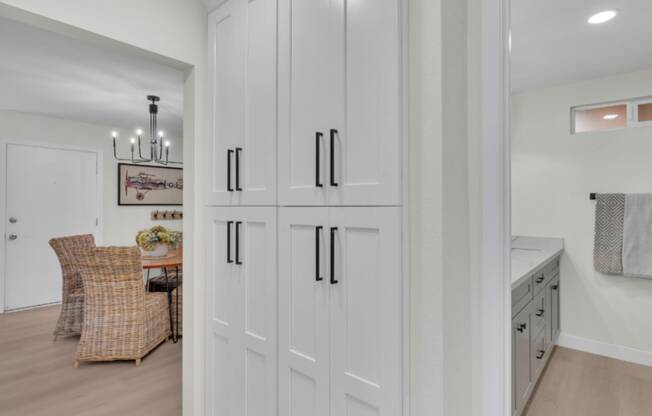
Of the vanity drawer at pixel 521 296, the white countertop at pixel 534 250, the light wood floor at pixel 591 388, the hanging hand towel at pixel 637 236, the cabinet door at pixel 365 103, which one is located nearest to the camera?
the cabinet door at pixel 365 103

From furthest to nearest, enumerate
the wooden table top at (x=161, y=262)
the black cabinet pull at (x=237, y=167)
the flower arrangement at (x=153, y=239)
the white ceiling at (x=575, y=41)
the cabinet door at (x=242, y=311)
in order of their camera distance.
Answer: the flower arrangement at (x=153, y=239) < the wooden table top at (x=161, y=262) < the white ceiling at (x=575, y=41) < the black cabinet pull at (x=237, y=167) < the cabinet door at (x=242, y=311)

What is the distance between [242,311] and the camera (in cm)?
158

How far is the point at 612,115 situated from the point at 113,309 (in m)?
4.47

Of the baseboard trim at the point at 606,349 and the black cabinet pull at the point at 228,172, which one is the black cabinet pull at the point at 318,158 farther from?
the baseboard trim at the point at 606,349

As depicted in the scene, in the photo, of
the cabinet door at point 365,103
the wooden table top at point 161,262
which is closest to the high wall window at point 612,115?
the cabinet door at point 365,103

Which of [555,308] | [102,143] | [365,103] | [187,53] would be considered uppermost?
[102,143]

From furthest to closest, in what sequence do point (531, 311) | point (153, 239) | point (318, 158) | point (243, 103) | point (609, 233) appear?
point (153, 239) → point (609, 233) → point (531, 311) → point (243, 103) → point (318, 158)

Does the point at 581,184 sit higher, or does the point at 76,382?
the point at 581,184

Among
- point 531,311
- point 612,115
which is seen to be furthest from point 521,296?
point 612,115

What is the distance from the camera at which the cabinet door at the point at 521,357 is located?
5.96 feet

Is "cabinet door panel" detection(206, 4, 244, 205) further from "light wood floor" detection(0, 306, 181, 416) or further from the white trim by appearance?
"light wood floor" detection(0, 306, 181, 416)

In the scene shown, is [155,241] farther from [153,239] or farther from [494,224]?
[494,224]

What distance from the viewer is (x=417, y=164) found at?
3.37 feet

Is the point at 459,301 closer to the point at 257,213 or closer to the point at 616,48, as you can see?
the point at 257,213
